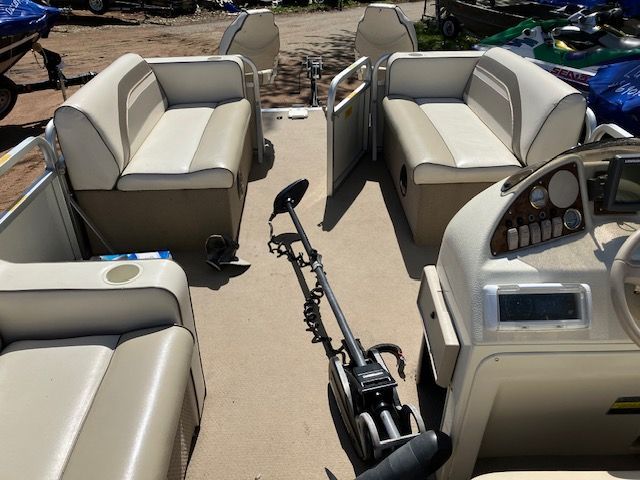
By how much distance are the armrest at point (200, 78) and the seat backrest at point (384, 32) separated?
2.07m

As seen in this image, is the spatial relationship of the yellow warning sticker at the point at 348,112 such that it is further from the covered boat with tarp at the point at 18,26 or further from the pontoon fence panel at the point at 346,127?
the covered boat with tarp at the point at 18,26

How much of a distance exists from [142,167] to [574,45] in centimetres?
460

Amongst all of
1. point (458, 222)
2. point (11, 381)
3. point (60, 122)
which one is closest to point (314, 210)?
point (60, 122)

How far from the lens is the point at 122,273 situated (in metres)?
1.94

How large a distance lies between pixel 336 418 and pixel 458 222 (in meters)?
1.01

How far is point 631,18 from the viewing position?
20.2ft

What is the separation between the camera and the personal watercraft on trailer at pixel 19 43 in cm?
578

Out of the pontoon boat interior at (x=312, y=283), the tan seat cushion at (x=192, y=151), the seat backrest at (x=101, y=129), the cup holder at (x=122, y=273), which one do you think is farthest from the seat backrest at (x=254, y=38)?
the cup holder at (x=122, y=273)

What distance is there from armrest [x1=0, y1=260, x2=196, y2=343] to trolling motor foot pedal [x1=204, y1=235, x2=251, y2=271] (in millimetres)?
1113

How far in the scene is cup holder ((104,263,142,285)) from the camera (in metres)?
1.90

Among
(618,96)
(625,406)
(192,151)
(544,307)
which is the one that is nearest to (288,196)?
(192,151)

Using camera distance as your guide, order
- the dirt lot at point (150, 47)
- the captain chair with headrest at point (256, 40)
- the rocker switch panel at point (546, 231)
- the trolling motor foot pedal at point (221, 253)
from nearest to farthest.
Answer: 1. the rocker switch panel at point (546, 231)
2. the trolling motor foot pedal at point (221, 253)
3. the captain chair with headrest at point (256, 40)
4. the dirt lot at point (150, 47)

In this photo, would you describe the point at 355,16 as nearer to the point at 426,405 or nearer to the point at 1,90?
the point at 1,90

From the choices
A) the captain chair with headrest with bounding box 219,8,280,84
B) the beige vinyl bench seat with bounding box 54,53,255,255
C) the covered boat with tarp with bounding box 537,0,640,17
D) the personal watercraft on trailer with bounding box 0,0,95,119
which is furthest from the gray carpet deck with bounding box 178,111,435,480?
the covered boat with tarp with bounding box 537,0,640,17
